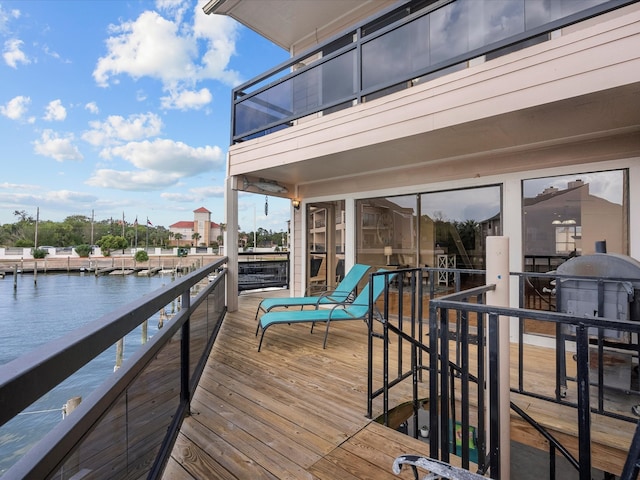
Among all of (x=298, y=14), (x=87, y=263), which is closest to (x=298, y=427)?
(x=298, y=14)

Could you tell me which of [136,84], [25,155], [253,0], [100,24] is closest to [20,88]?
[25,155]

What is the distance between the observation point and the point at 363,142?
4.10m

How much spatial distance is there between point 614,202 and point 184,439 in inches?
197

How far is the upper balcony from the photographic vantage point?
2.73m

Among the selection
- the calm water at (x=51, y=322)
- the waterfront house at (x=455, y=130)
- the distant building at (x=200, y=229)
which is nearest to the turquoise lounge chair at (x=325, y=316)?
the waterfront house at (x=455, y=130)

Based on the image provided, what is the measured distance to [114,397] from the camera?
1.21 meters

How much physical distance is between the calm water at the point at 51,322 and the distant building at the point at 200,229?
38443 millimetres

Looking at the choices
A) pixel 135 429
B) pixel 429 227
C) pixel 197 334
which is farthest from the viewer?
pixel 429 227

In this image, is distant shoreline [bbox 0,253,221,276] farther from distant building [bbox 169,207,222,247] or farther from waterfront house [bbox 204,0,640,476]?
waterfront house [bbox 204,0,640,476]

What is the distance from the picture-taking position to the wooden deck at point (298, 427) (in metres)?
2.00

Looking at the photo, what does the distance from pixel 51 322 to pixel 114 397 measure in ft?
75.7

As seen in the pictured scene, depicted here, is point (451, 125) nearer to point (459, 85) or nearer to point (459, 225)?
point (459, 85)

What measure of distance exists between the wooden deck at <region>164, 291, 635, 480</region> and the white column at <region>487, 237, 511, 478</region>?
0.59 m

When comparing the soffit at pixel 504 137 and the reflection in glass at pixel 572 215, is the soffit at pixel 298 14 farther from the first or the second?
the reflection in glass at pixel 572 215
